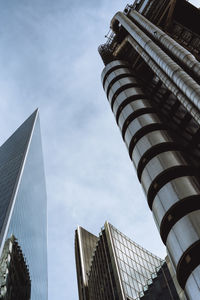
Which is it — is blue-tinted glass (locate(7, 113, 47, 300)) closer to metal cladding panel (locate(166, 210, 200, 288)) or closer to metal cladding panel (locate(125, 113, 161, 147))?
metal cladding panel (locate(125, 113, 161, 147))

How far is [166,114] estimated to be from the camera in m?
33.7

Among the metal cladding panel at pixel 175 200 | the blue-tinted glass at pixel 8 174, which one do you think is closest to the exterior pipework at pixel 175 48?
the metal cladding panel at pixel 175 200

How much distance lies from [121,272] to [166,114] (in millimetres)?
45592

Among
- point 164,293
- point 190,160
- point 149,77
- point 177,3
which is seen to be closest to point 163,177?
point 190,160

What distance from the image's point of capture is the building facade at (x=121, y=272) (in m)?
53.8

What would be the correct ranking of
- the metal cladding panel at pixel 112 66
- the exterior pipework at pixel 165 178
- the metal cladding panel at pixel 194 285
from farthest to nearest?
the metal cladding panel at pixel 112 66
the exterior pipework at pixel 165 178
the metal cladding panel at pixel 194 285

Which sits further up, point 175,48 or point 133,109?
point 133,109

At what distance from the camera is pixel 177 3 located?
37.4 metres

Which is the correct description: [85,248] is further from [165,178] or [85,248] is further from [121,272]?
[165,178]

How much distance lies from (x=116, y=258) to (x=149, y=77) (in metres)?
45.2

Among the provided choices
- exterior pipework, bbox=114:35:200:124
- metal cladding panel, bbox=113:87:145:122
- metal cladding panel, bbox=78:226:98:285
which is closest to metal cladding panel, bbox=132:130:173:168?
exterior pipework, bbox=114:35:200:124

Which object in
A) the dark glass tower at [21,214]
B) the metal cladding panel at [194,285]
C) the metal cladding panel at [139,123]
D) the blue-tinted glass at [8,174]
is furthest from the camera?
the blue-tinted glass at [8,174]

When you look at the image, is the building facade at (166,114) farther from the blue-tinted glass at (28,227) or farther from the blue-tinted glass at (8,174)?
the blue-tinted glass at (28,227)

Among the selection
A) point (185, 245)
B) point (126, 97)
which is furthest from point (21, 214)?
point (185, 245)
